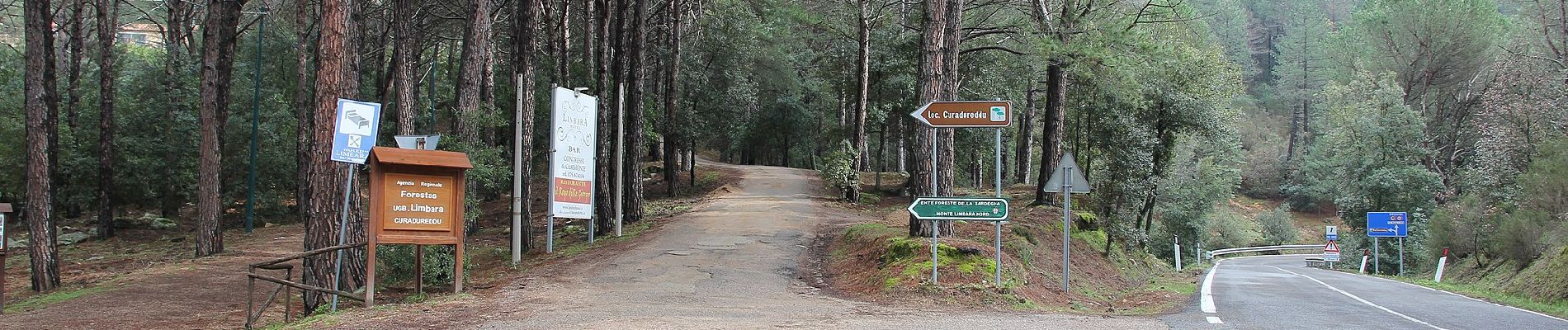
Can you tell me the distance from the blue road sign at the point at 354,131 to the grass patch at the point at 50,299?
9196 mm

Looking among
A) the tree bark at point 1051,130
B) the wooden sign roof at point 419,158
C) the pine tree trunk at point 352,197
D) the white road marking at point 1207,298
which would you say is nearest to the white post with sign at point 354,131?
the wooden sign roof at point 419,158

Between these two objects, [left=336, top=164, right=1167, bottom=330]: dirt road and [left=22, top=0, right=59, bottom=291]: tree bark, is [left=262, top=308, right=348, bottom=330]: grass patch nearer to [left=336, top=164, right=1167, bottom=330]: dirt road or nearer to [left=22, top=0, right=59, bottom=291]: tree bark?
[left=336, top=164, right=1167, bottom=330]: dirt road

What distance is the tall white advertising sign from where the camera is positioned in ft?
56.1

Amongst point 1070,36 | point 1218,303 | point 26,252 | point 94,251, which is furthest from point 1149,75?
point 26,252

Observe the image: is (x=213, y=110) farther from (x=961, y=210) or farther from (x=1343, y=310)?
(x=1343, y=310)

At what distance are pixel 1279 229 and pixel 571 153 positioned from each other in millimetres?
51816

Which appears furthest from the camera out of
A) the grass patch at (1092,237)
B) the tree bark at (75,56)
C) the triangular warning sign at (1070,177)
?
the tree bark at (75,56)

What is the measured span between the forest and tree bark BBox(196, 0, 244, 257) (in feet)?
0.21

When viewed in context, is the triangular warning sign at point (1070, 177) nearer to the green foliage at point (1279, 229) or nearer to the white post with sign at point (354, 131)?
the white post with sign at point (354, 131)

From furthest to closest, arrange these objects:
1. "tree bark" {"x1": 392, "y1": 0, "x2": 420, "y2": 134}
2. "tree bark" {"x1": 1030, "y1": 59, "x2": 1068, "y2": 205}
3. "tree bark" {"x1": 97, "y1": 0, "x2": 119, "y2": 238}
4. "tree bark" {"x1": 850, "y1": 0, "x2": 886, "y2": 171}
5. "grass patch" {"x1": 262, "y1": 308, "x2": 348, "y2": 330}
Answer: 1. "tree bark" {"x1": 850, "y1": 0, "x2": 886, "y2": 171}
2. "tree bark" {"x1": 97, "y1": 0, "x2": 119, "y2": 238}
3. "tree bark" {"x1": 1030, "y1": 59, "x2": 1068, "y2": 205}
4. "tree bark" {"x1": 392, "y1": 0, "x2": 420, "y2": 134}
5. "grass patch" {"x1": 262, "y1": 308, "x2": 348, "y2": 330}

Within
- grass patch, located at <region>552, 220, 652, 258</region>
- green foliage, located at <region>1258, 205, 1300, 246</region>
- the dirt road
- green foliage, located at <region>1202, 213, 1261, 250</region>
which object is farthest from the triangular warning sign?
green foliage, located at <region>1258, 205, 1300, 246</region>

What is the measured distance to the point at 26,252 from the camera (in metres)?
27.4

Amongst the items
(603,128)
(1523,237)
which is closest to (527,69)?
(603,128)

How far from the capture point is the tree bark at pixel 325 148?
1196cm
